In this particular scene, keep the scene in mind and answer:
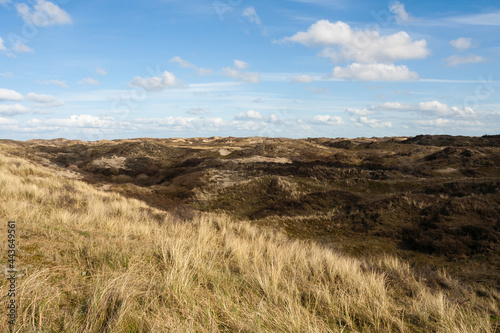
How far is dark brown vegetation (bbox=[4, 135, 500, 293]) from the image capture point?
1138cm

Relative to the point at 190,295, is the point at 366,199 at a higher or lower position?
lower

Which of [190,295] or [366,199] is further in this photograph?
[366,199]

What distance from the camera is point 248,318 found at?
3.20 m

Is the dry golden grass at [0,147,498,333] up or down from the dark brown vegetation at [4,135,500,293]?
up

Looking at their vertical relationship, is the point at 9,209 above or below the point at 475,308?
above

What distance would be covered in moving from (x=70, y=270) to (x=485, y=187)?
72.3 feet

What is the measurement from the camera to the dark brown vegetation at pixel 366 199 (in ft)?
37.3

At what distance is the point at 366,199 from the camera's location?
19.8 metres

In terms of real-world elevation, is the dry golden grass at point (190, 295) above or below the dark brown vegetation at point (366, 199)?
above

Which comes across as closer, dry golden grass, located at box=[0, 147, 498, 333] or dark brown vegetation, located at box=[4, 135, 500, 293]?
dry golden grass, located at box=[0, 147, 498, 333]

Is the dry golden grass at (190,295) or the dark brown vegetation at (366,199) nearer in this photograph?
the dry golden grass at (190,295)

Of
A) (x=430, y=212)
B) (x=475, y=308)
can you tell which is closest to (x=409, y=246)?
(x=430, y=212)

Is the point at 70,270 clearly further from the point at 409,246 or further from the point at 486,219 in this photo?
the point at 486,219

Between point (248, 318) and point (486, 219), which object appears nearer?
point (248, 318)
